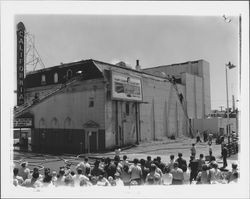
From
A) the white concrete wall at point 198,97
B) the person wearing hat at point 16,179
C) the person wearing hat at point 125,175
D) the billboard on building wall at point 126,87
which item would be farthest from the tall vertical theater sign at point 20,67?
the white concrete wall at point 198,97

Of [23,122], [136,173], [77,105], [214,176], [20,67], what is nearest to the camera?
[214,176]

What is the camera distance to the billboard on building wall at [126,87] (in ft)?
69.3

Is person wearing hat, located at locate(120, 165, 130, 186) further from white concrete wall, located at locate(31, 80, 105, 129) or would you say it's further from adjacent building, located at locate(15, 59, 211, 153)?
white concrete wall, located at locate(31, 80, 105, 129)

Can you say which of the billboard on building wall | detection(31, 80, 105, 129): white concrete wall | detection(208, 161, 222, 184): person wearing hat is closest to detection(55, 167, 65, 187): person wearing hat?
detection(208, 161, 222, 184): person wearing hat

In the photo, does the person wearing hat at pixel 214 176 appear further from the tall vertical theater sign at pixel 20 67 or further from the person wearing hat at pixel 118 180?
the tall vertical theater sign at pixel 20 67

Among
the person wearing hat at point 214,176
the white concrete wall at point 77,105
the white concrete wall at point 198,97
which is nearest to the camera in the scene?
the person wearing hat at point 214,176

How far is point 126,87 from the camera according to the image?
867 inches

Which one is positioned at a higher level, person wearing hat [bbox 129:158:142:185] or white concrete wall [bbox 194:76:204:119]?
white concrete wall [bbox 194:76:204:119]

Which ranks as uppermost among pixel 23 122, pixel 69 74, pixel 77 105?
pixel 69 74

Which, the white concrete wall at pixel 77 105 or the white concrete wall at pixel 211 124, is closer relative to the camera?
the white concrete wall at pixel 77 105

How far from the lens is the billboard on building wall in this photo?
831 inches

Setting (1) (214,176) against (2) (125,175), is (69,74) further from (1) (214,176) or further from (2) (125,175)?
(1) (214,176)

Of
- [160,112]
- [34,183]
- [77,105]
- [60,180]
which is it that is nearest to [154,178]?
[60,180]

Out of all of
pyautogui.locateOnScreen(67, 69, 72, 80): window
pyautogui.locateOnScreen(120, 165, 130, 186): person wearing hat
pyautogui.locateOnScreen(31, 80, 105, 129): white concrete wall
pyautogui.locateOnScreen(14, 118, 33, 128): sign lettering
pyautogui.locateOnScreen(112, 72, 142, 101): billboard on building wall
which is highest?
pyautogui.locateOnScreen(67, 69, 72, 80): window
